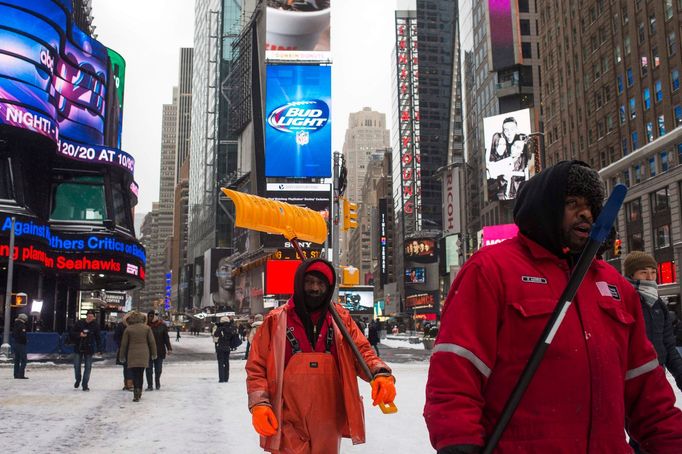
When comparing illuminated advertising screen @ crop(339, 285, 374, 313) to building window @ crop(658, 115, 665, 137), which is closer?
building window @ crop(658, 115, 665, 137)

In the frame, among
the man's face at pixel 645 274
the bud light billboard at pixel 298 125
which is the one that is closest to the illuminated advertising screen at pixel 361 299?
the bud light billboard at pixel 298 125

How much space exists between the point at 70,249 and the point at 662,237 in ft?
123

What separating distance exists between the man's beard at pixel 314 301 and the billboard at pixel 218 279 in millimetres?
118229

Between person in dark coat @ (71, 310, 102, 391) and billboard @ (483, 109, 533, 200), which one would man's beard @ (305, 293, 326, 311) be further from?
billboard @ (483, 109, 533, 200)

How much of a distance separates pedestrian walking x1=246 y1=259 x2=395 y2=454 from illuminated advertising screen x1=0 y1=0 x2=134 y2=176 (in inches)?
1266

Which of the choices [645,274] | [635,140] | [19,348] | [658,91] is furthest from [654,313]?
[635,140]

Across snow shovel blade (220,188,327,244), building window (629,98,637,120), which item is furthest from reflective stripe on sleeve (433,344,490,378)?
building window (629,98,637,120)

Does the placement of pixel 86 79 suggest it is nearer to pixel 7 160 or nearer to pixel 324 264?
pixel 7 160

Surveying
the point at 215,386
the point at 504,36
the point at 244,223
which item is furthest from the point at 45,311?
the point at 504,36

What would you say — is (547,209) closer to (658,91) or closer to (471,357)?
(471,357)

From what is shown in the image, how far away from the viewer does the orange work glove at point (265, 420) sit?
14.5 ft

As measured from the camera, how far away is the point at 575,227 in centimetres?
267

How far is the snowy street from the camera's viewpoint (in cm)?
841

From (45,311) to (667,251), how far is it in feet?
131
